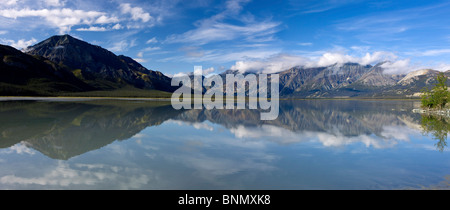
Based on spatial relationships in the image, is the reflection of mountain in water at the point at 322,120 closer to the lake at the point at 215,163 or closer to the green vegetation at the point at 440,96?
the lake at the point at 215,163

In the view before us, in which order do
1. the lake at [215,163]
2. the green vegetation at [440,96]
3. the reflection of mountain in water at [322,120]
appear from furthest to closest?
Result: the green vegetation at [440,96]
the reflection of mountain in water at [322,120]
the lake at [215,163]

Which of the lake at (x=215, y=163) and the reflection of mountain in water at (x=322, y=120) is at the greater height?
the reflection of mountain in water at (x=322, y=120)

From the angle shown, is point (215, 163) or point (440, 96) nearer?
point (215, 163)

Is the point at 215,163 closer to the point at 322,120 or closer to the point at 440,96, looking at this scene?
the point at 322,120

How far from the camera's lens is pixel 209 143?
2091 centimetres

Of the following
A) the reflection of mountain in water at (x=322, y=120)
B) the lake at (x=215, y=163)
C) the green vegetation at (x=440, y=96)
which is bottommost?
the lake at (x=215, y=163)

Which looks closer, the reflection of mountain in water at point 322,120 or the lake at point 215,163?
the lake at point 215,163

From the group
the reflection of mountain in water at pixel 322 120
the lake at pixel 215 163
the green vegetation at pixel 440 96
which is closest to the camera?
the lake at pixel 215 163

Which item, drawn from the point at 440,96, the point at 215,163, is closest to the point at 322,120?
the point at 215,163

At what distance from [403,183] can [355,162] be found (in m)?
3.78

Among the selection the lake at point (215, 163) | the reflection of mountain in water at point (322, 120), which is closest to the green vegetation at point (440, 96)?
the reflection of mountain in water at point (322, 120)

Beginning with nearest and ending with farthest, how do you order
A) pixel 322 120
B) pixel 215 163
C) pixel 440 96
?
pixel 215 163, pixel 322 120, pixel 440 96
